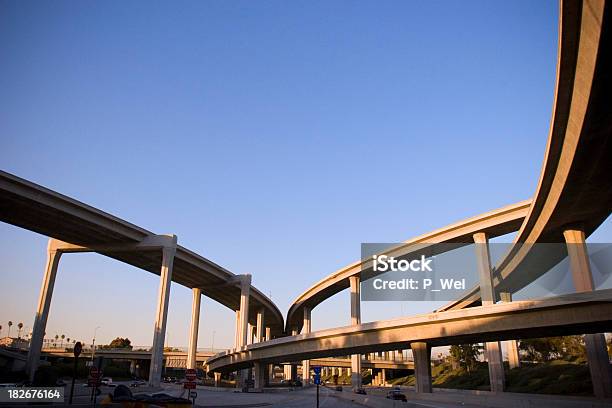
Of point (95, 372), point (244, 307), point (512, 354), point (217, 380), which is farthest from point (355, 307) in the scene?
point (95, 372)

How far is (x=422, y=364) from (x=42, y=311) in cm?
4931

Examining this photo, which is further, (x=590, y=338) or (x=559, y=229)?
(x=559, y=229)

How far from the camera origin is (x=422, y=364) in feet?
153

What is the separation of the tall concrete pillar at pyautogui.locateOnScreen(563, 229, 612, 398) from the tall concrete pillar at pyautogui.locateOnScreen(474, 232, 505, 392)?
12.2m

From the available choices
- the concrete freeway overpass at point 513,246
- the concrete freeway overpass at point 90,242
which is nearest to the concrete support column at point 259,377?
the concrete freeway overpass at point 513,246

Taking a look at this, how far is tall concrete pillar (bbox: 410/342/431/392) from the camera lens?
46.6m

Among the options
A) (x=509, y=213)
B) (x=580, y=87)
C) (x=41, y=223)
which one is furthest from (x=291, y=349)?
(x=580, y=87)

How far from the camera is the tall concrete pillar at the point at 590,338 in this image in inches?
1598

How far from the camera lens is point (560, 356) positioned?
278 feet

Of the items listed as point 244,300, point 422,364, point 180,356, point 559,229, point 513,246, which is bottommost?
point 422,364

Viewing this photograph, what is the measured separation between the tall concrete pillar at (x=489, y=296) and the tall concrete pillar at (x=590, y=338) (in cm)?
1221

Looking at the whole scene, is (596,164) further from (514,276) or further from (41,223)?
(41,223)

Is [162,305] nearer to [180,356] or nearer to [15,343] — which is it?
[15,343]

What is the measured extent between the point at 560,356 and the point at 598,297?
200 ft
